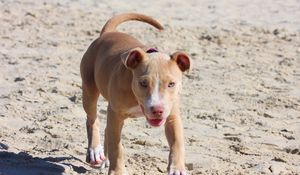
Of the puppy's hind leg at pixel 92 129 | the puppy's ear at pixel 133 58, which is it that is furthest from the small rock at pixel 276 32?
the puppy's ear at pixel 133 58

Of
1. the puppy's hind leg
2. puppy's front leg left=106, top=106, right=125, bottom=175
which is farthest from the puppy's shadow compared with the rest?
puppy's front leg left=106, top=106, right=125, bottom=175

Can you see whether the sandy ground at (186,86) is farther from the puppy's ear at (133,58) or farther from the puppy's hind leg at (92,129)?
the puppy's ear at (133,58)

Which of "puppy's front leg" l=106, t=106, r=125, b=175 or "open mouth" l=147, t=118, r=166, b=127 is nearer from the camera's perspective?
"open mouth" l=147, t=118, r=166, b=127

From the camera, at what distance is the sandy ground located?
6453mm

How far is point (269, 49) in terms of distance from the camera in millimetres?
10781

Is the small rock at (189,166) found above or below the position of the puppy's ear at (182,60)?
below

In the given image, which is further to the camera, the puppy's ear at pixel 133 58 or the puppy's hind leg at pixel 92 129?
the puppy's hind leg at pixel 92 129

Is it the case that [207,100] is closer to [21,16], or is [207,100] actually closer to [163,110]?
[163,110]

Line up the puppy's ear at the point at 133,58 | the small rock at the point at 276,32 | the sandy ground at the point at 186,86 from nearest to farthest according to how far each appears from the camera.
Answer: the puppy's ear at the point at 133,58 → the sandy ground at the point at 186,86 → the small rock at the point at 276,32

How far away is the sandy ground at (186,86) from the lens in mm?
6453

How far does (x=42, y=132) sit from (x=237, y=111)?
6.99ft

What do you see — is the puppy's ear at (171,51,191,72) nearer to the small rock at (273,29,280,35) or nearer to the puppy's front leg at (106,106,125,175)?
the puppy's front leg at (106,106,125,175)

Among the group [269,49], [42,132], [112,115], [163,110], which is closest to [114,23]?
[42,132]

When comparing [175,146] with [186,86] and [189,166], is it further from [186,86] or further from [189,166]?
[186,86]
